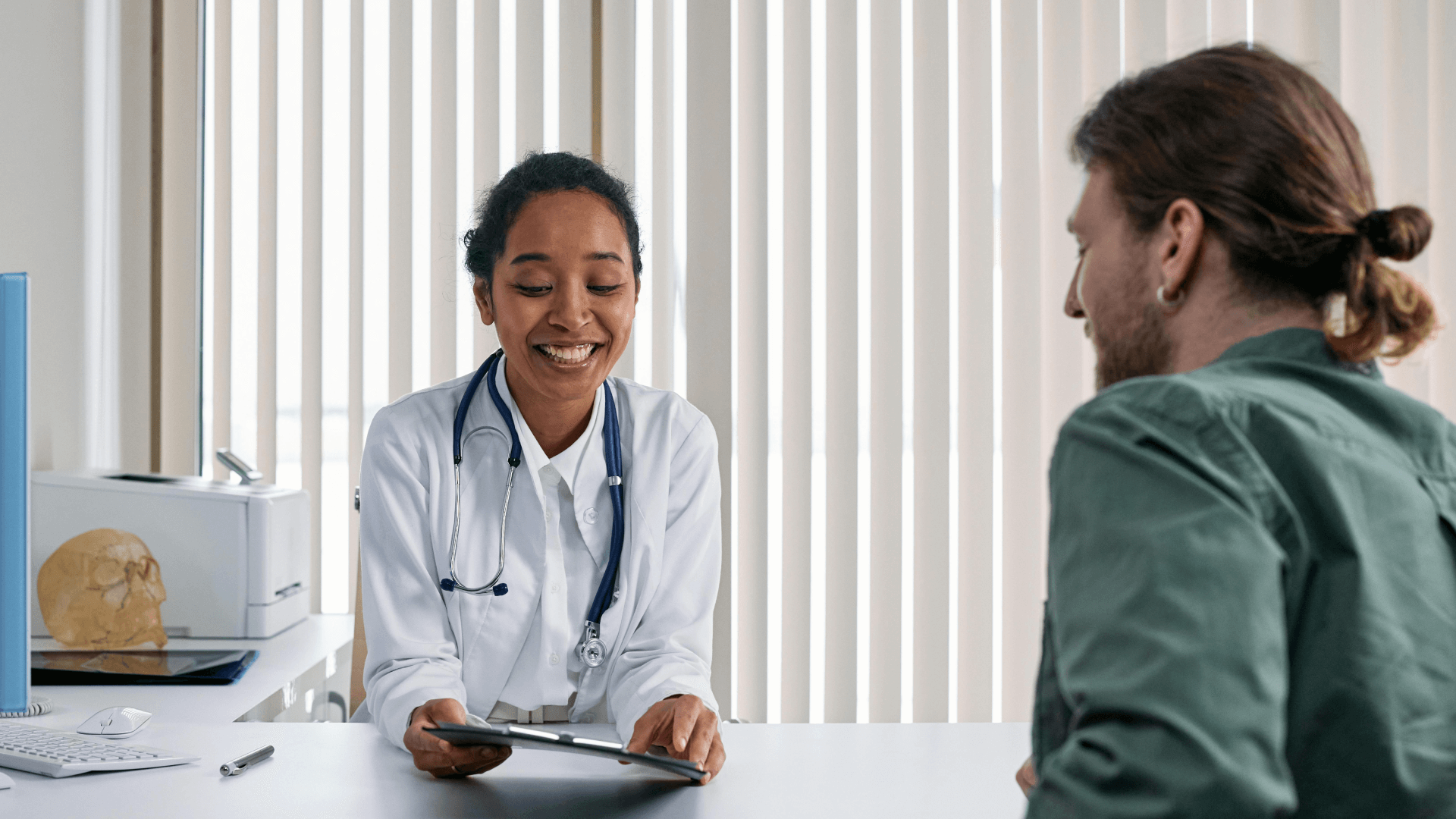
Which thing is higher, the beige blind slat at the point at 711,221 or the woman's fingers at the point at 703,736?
the beige blind slat at the point at 711,221

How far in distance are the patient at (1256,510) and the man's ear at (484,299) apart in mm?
1105

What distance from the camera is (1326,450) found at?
22.8 inches

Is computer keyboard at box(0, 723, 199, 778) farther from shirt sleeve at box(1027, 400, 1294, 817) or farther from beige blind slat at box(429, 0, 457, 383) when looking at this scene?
beige blind slat at box(429, 0, 457, 383)

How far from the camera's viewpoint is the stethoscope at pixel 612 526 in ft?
4.72

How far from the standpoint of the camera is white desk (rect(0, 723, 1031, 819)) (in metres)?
0.96

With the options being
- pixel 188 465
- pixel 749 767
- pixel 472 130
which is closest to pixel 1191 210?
pixel 749 767

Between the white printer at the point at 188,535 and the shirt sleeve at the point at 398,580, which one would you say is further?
the white printer at the point at 188,535

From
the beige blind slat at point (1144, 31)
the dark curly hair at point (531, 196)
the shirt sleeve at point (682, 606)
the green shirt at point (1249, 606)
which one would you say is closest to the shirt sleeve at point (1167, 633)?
the green shirt at point (1249, 606)

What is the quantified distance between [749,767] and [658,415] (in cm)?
69

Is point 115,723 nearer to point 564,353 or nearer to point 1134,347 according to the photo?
→ point 564,353

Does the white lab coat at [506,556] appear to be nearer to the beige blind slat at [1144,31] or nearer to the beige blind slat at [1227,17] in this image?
the beige blind slat at [1144,31]

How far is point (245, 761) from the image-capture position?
1.07 m

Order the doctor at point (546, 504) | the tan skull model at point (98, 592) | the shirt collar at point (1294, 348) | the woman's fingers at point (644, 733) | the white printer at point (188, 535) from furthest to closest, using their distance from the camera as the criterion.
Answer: the white printer at point (188, 535), the tan skull model at point (98, 592), the doctor at point (546, 504), the woman's fingers at point (644, 733), the shirt collar at point (1294, 348)

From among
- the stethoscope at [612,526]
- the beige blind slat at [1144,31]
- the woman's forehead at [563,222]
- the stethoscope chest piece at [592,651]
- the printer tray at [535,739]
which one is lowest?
the stethoscope chest piece at [592,651]
